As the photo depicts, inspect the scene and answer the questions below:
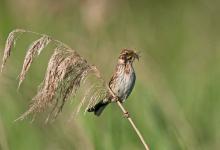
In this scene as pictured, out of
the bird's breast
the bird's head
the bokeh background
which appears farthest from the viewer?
the bird's breast

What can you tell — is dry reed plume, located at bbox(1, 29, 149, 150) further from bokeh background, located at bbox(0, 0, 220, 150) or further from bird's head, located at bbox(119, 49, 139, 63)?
bird's head, located at bbox(119, 49, 139, 63)

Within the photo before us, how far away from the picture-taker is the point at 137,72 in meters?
6.32

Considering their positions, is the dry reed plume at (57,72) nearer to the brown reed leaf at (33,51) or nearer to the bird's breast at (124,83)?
the brown reed leaf at (33,51)

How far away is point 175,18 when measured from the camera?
34.8ft

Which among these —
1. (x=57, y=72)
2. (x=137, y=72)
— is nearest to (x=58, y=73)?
(x=57, y=72)

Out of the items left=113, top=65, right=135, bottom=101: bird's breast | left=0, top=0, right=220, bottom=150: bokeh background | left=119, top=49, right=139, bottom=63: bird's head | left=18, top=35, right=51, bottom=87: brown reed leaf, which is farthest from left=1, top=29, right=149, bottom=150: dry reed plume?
left=113, top=65, right=135, bottom=101: bird's breast

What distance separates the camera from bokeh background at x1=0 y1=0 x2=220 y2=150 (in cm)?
464

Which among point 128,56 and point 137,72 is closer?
point 128,56

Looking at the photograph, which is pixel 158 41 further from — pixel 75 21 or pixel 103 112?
pixel 103 112

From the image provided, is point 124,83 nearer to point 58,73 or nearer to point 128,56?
point 128,56

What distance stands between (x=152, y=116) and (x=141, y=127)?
0.52 feet

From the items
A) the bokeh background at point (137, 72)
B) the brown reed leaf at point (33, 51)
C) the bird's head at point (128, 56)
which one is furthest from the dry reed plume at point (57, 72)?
the bird's head at point (128, 56)

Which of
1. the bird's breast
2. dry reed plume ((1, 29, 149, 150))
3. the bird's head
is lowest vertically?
dry reed plume ((1, 29, 149, 150))

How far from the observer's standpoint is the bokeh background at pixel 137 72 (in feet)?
15.2
